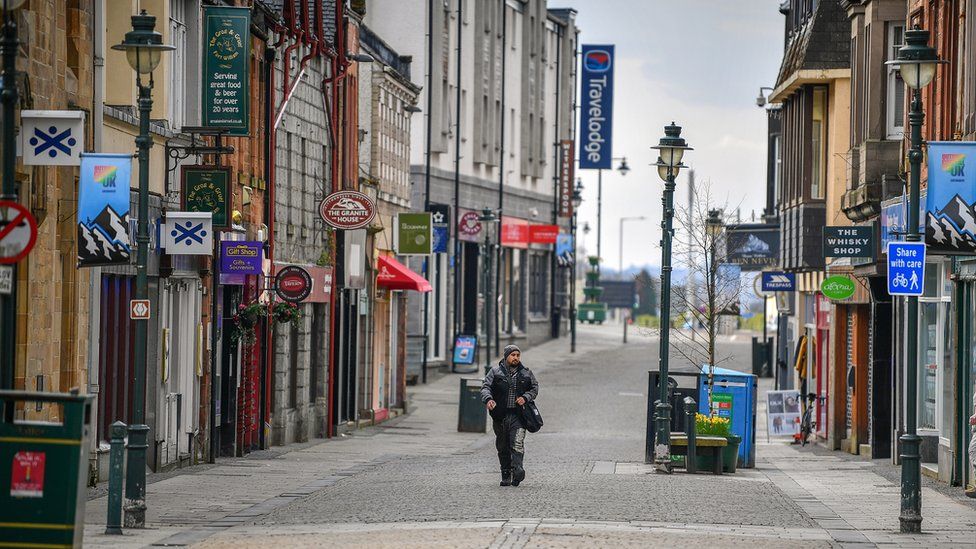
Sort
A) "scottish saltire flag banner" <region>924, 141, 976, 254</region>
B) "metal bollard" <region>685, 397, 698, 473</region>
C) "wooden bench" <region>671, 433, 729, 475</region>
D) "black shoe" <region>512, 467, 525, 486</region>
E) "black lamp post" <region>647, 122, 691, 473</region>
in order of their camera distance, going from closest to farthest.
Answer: "scottish saltire flag banner" <region>924, 141, 976, 254</region>
"black shoe" <region>512, 467, 525, 486</region>
"metal bollard" <region>685, 397, 698, 473</region>
"wooden bench" <region>671, 433, 729, 475</region>
"black lamp post" <region>647, 122, 691, 473</region>

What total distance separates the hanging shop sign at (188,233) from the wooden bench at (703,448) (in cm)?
746

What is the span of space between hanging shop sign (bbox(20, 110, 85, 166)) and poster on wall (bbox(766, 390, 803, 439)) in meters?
20.7

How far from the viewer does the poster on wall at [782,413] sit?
34.8m

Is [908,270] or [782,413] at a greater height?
[908,270]

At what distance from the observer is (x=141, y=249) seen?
16.5m

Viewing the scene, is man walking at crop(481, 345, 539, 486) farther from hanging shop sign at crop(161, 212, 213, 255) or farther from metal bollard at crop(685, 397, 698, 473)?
hanging shop sign at crop(161, 212, 213, 255)

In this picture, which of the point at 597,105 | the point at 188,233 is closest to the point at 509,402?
the point at 188,233

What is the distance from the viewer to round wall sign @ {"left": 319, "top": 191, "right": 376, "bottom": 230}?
107ft

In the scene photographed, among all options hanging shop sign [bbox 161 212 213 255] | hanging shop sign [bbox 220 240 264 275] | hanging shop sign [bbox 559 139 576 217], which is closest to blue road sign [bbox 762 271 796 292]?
hanging shop sign [bbox 220 240 264 275]

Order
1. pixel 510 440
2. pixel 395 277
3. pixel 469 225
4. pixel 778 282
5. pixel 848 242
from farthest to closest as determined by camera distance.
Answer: pixel 469 225 → pixel 395 277 → pixel 778 282 → pixel 848 242 → pixel 510 440

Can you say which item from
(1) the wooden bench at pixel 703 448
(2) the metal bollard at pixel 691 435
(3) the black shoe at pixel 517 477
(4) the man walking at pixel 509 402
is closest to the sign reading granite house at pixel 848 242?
(1) the wooden bench at pixel 703 448

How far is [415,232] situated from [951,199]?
23806mm

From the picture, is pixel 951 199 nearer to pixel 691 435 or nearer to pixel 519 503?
pixel 519 503

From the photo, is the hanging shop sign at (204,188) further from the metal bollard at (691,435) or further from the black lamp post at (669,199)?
the metal bollard at (691,435)
